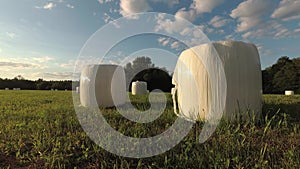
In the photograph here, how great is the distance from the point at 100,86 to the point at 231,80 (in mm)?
4138

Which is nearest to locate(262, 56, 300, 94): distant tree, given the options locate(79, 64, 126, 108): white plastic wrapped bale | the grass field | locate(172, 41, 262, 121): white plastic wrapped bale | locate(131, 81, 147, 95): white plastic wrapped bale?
locate(131, 81, 147, 95): white plastic wrapped bale

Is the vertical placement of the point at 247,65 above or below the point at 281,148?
above

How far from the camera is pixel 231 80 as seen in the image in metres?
3.63

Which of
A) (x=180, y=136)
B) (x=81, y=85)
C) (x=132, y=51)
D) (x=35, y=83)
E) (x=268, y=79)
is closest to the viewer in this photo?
(x=180, y=136)

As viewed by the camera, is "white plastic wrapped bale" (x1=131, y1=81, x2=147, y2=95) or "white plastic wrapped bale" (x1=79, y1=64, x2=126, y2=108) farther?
"white plastic wrapped bale" (x1=131, y1=81, x2=147, y2=95)

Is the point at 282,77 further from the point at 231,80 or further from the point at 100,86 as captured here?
the point at 231,80

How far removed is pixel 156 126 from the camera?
3842 mm

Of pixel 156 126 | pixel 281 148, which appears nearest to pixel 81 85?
pixel 156 126

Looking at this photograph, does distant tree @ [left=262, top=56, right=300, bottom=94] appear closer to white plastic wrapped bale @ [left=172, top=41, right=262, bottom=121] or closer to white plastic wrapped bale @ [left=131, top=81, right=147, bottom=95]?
white plastic wrapped bale @ [left=131, top=81, right=147, bottom=95]

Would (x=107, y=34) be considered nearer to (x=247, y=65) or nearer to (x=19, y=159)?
(x=19, y=159)

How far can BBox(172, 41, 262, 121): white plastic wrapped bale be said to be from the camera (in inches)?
144

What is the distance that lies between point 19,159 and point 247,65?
3442mm

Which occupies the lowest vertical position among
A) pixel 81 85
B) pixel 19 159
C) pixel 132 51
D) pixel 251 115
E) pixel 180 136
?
pixel 19 159

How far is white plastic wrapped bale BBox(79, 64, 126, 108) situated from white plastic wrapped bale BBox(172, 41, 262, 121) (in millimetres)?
3373
